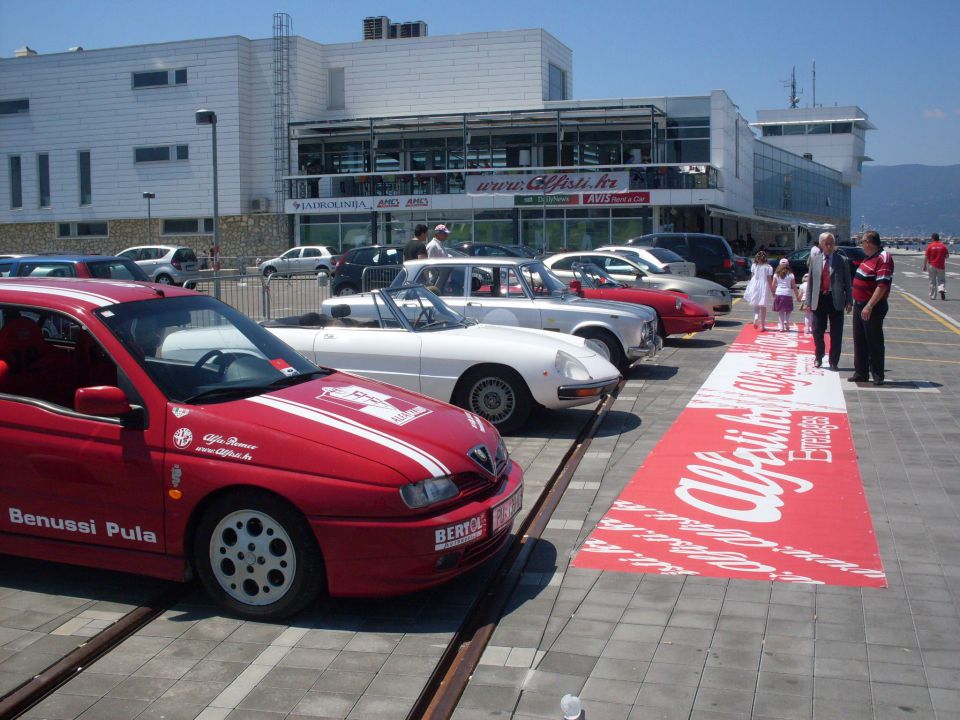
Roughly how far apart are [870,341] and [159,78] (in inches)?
1870

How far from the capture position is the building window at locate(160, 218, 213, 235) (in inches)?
2067

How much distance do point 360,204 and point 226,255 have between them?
968 centimetres

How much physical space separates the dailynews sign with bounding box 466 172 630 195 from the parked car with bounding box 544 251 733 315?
77.3 ft

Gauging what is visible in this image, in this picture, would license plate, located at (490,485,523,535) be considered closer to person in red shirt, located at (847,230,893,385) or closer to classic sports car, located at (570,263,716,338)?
person in red shirt, located at (847,230,893,385)

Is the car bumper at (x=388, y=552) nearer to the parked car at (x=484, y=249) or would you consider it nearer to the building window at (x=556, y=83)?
the parked car at (x=484, y=249)

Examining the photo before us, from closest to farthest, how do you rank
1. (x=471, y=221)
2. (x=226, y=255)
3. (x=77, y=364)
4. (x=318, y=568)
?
(x=318, y=568), (x=77, y=364), (x=471, y=221), (x=226, y=255)

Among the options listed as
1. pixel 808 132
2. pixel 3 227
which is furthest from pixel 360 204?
pixel 808 132

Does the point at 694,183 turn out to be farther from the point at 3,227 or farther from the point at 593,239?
the point at 3,227

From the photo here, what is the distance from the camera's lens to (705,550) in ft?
19.8

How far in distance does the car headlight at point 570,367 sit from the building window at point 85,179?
50231 millimetres

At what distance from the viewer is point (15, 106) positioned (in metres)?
54.5

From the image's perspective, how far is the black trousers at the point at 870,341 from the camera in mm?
11812

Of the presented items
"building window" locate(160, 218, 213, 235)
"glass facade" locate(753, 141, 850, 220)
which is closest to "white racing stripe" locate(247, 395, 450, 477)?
"building window" locate(160, 218, 213, 235)

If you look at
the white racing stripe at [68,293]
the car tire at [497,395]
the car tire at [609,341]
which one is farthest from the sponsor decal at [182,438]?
the car tire at [609,341]
